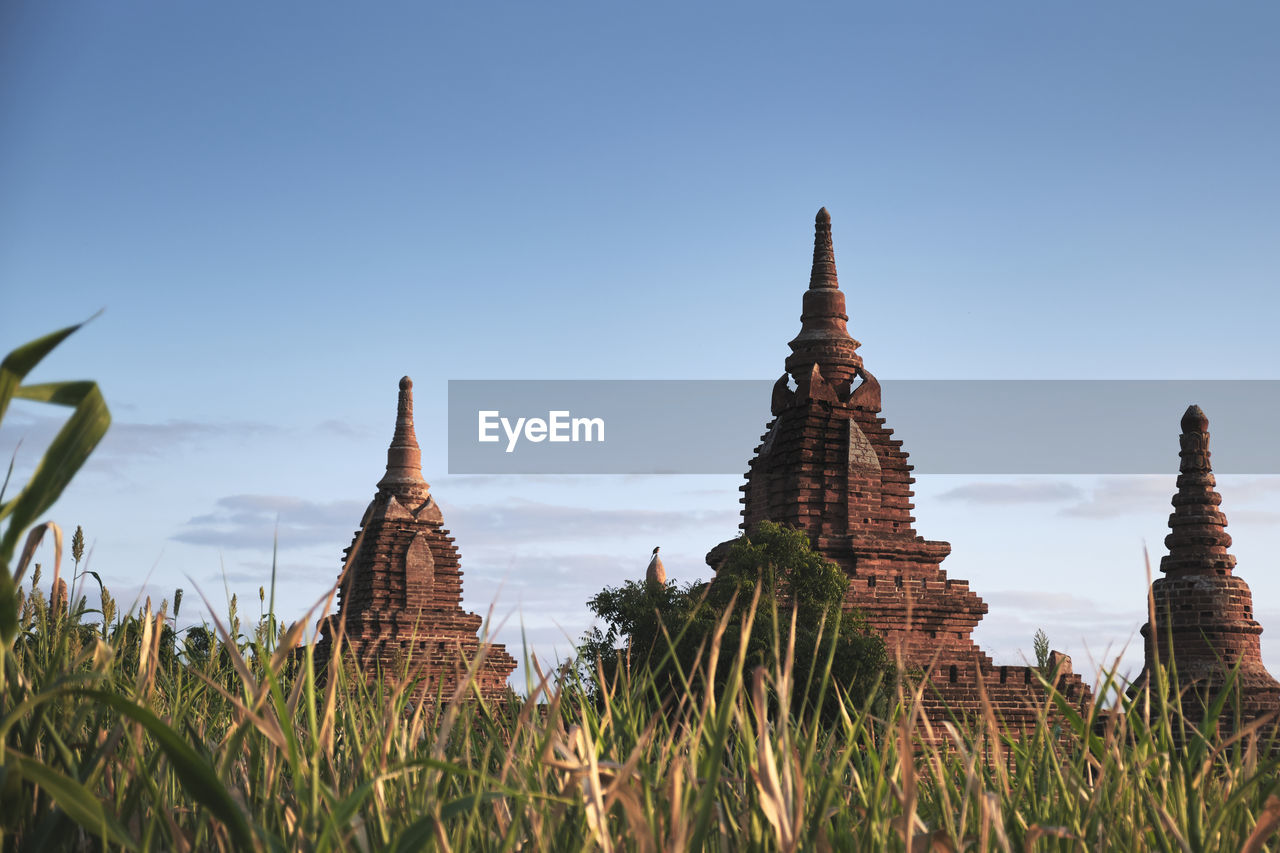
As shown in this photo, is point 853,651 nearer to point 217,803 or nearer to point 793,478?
point 793,478

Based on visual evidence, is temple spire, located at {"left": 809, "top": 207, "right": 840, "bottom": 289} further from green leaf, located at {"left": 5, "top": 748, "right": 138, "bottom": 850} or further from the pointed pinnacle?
green leaf, located at {"left": 5, "top": 748, "right": 138, "bottom": 850}

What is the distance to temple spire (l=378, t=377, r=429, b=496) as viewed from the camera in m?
53.2

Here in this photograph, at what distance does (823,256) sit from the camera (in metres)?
37.5

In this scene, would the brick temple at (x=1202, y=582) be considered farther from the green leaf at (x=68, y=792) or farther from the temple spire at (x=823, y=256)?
the green leaf at (x=68, y=792)

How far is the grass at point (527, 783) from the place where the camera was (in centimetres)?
225

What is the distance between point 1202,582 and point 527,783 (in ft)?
87.9

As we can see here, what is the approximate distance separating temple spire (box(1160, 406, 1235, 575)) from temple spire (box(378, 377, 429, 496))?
32.8 m

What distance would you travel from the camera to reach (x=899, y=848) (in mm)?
2764

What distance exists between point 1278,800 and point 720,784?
1271 millimetres

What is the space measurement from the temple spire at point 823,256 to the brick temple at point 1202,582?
1230 cm

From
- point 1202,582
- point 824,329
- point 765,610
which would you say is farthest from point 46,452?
point 824,329

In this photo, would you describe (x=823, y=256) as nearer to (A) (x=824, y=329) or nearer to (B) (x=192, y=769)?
(A) (x=824, y=329)

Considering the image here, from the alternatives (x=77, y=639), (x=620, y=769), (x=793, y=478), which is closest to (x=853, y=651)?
(x=793, y=478)

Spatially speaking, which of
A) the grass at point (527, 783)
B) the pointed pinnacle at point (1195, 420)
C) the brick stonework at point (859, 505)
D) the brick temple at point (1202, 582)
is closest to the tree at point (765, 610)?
the brick stonework at point (859, 505)
